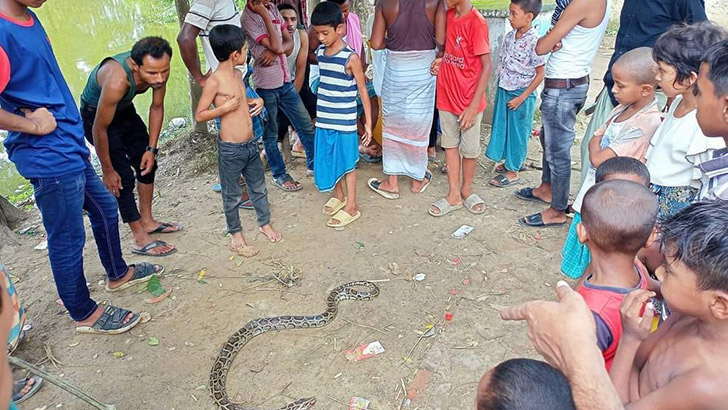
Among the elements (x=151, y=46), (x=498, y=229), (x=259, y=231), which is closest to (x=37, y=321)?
(x=259, y=231)

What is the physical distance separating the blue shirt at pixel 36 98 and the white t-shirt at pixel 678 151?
3762 mm

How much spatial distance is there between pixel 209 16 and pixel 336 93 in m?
1.47

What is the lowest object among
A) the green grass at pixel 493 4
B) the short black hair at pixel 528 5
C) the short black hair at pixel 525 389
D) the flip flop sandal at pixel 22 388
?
the flip flop sandal at pixel 22 388

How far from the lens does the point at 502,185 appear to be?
18.4ft

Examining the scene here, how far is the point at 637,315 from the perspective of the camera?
63.2 inches

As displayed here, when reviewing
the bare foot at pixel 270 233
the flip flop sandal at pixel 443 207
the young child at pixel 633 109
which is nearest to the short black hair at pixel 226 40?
the bare foot at pixel 270 233

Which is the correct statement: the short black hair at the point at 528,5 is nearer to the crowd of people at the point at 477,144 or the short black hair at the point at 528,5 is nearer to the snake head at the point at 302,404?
the crowd of people at the point at 477,144

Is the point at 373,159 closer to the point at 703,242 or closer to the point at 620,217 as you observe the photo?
the point at 620,217

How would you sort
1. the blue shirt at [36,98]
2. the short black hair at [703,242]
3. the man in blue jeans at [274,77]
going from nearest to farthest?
the short black hair at [703,242] → the blue shirt at [36,98] → the man in blue jeans at [274,77]

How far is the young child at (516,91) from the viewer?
4635 mm

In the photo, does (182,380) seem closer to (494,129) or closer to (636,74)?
(636,74)

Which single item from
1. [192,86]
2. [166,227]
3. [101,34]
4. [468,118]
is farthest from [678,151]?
[101,34]

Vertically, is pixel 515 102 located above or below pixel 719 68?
below

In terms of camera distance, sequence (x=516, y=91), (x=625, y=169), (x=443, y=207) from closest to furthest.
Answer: (x=625, y=169)
(x=443, y=207)
(x=516, y=91)
